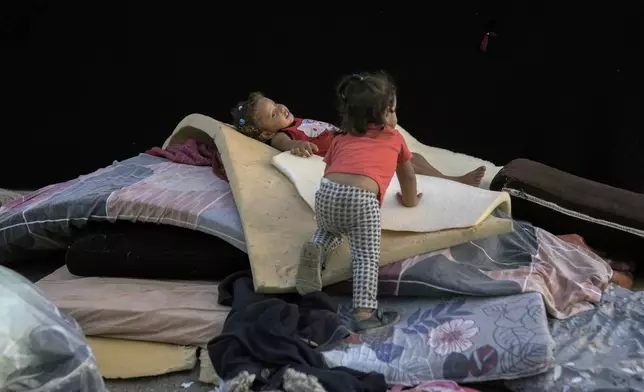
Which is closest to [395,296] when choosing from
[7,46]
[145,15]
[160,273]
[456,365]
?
[456,365]

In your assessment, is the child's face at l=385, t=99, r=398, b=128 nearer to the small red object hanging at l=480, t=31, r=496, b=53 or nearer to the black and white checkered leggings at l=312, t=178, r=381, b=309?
the black and white checkered leggings at l=312, t=178, r=381, b=309

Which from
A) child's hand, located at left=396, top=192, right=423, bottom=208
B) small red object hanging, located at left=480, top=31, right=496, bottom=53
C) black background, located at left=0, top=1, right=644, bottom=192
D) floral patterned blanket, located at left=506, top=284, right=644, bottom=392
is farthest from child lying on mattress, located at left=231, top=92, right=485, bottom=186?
floral patterned blanket, located at left=506, top=284, right=644, bottom=392

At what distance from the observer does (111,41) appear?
173 inches

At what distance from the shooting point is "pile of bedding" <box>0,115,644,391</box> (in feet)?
7.68

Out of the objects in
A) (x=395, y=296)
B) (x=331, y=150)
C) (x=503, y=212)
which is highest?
(x=331, y=150)

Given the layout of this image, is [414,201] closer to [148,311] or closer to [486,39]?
[148,311]

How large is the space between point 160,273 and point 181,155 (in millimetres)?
1016

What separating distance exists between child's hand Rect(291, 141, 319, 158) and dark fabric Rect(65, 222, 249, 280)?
68 centimetres

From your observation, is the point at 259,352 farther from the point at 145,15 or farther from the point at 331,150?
the point at 145,15

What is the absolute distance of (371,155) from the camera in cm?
266

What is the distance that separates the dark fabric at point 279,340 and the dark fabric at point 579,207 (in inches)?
48.6

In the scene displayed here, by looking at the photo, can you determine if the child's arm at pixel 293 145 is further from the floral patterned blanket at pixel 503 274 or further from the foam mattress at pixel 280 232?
the floral patterned blanket at pixel 503 274

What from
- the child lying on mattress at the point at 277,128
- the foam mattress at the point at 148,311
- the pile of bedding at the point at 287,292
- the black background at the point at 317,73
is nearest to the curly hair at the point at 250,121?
the child lying on mattress at the point at 277,128

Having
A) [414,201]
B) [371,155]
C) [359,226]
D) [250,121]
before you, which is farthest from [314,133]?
[359,226]
